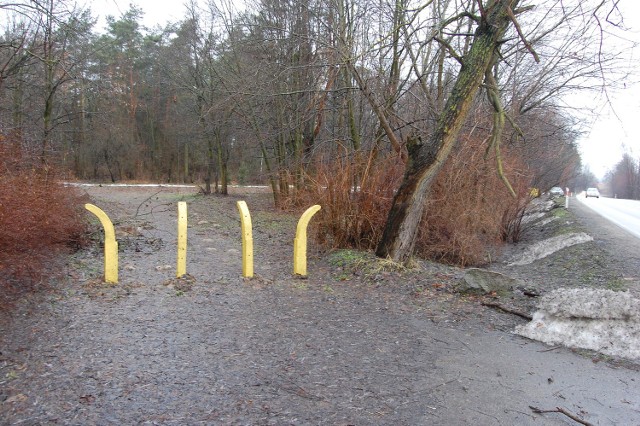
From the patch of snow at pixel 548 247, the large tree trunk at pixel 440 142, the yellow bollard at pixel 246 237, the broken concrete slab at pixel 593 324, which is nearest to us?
the broken concrete slab at pixel 593 324

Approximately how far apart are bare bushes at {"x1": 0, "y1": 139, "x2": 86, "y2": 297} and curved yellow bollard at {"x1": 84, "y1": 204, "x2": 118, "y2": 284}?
0.76m

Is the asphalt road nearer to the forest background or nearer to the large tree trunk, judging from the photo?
the forest background

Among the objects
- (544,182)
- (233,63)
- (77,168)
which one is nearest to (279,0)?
(233,63)

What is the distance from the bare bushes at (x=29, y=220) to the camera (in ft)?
17.9

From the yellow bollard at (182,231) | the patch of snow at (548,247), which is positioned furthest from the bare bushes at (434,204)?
the yellow bollard at (182,231)

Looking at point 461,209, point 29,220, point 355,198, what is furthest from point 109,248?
point 461,209

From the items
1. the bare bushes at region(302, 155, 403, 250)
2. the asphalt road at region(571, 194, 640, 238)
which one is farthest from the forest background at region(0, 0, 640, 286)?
the asphalt road at region(571, 194, 640, 238)

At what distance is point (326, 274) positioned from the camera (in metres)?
6.96

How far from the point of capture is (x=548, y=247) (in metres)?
11.1

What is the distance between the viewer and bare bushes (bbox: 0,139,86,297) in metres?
5.45

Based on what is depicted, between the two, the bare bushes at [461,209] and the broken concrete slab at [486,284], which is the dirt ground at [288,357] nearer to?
the broken concrete slab at [486,284]

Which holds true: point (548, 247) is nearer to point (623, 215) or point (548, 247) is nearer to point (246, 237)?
point (246, 237)

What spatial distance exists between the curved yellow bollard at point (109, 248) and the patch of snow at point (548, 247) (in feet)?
26.4

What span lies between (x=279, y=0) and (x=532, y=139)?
8.26 meters
